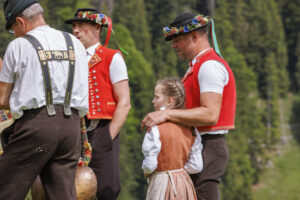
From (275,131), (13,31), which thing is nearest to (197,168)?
(13,31)

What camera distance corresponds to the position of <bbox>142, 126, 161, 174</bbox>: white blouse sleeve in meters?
3.72

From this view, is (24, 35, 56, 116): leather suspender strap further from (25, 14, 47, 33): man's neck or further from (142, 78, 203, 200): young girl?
(142, 78, 203, 200): young girl

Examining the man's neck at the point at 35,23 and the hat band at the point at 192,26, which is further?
the hat band at the point at 192,26

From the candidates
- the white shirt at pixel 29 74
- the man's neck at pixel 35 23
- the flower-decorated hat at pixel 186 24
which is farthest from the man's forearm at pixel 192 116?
the man's neck at pixel 35 23

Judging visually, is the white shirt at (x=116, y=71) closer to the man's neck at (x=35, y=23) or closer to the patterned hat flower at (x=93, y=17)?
the patterned hat flower at (x=93, y=17)

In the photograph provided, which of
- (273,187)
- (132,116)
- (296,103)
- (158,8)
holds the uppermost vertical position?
(158,8)

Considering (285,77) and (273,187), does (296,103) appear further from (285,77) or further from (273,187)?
A: (273,187)

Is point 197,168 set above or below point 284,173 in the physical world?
above

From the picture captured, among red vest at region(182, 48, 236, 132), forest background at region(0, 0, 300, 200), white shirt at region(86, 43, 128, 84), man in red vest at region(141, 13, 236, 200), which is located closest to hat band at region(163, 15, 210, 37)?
man in red vest at region(141, 13, 236, 200)

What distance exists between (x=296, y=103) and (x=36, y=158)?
58653 millimetres

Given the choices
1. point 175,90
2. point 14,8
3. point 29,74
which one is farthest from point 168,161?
point 14,8

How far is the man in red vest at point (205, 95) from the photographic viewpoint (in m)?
3.81

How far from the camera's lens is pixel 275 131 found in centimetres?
5403

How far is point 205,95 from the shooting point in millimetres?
3818
